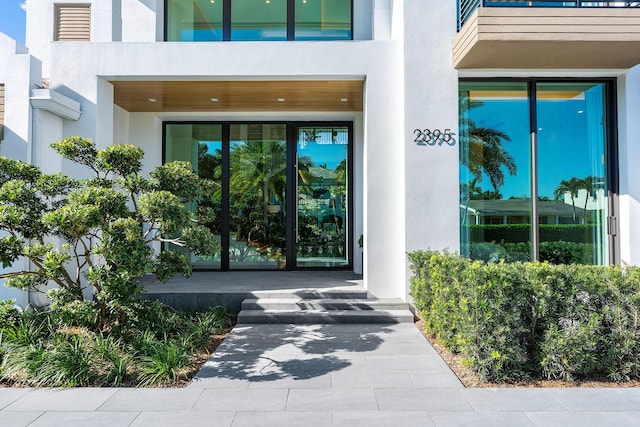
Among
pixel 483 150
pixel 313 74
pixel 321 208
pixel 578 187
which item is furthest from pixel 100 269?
pixel 578 187

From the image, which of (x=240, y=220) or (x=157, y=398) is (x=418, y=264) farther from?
(x=240, y=220)

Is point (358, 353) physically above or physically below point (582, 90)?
below

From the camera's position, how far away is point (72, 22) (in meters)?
9.66

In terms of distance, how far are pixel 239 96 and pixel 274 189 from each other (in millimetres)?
2419

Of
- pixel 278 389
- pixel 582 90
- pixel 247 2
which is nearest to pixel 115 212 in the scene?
pixel 278 389

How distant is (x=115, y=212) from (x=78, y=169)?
2.72m

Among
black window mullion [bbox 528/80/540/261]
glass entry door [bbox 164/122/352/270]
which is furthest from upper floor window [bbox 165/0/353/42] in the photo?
black window mullion [bbox 528/80/540/261]

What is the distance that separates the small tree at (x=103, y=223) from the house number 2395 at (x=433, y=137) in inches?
140

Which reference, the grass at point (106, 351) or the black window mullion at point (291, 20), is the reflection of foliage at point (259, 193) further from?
the grass at point (106, 351)

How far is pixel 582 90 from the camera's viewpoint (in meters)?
6.73

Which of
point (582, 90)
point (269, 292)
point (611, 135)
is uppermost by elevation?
point (582, 90)

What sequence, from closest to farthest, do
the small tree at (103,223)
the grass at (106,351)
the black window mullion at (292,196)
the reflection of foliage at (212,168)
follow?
the grass at (106,351) → the small tree at (103,223) → the black window mullion at (292,196) → the reflection of foliage at (212,168)

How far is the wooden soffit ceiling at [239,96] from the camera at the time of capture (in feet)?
23.7

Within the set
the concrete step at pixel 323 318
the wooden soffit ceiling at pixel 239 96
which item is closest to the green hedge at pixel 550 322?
the concrete step at pixel 323 318
